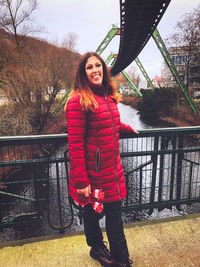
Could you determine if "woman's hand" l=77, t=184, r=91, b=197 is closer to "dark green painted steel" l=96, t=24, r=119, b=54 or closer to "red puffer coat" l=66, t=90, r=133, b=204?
"red puffer coat" l=66, t=90, r=133, b=204

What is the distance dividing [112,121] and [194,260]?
150cm

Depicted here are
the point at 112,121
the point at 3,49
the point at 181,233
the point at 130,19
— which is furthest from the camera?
the point at 3,49

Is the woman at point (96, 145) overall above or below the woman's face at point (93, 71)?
below

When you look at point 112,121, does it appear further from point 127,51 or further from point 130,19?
point 127,51

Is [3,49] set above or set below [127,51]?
above

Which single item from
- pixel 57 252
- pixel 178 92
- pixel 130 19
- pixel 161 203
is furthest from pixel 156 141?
pixel 178 92

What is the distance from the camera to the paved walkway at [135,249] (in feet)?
6.19

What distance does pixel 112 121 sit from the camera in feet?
4.98

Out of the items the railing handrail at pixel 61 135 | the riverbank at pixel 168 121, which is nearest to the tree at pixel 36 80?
the riverbank at pixel 168 121

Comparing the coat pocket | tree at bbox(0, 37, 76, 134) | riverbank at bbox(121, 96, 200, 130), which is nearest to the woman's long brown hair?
the coat pocket

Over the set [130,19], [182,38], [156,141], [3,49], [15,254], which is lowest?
[15,254]

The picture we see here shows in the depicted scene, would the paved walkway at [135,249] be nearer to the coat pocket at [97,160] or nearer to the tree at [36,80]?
the coat pocket at [97,160]

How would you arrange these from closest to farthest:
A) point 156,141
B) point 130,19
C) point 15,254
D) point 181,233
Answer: point 15,254, point 181,233, point 156,141, point 130,19

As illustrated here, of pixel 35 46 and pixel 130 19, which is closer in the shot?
pixel 130 19
